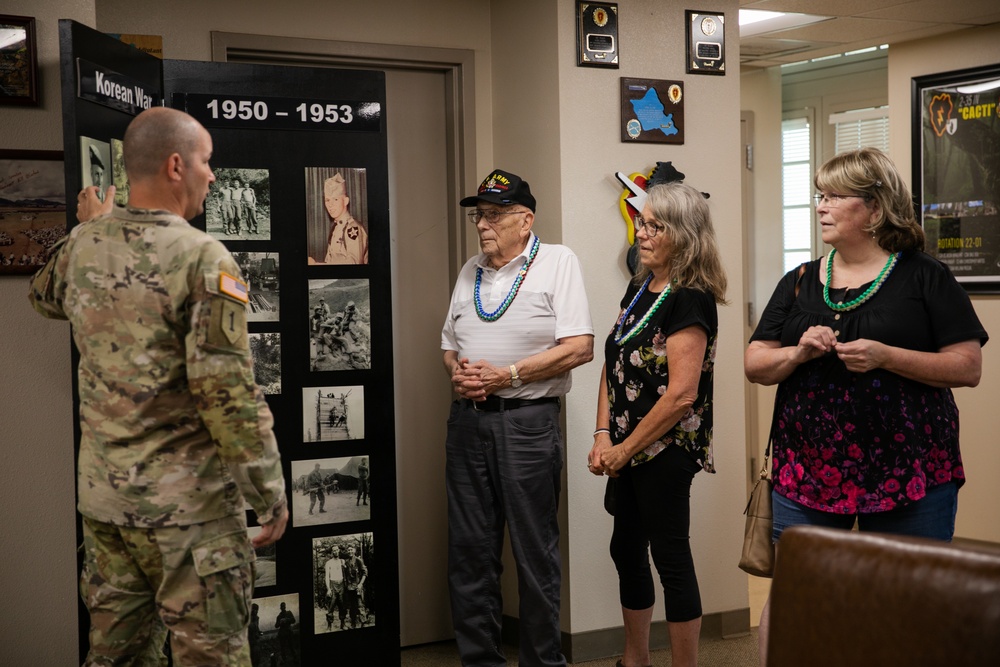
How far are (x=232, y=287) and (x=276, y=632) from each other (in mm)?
1411

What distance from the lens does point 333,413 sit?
3.00 meters

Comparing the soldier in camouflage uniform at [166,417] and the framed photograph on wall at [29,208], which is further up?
the framed photograph on wall at [29,208]

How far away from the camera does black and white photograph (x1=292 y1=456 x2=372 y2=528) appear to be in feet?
9.75

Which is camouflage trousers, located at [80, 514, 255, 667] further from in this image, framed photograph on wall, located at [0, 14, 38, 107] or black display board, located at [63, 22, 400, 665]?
framed photograph on wall, located at [0, 14, 38, 107]

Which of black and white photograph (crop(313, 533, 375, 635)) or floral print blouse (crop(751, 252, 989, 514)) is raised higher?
floral print blouse (crop(751, 252, 989, 514))

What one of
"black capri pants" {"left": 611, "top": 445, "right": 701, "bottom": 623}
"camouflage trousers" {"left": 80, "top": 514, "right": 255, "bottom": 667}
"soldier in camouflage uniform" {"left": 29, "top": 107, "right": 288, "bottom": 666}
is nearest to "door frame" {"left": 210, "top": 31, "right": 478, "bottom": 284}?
"black capri pants" {"left": 611, "top": 445, "right": 701, "bottom": 623}

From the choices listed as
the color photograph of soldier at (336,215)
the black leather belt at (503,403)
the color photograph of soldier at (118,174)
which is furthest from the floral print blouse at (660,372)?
the color photograph of soldier at (118,174)

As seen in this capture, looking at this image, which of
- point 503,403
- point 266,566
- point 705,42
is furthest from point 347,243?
point 705,42

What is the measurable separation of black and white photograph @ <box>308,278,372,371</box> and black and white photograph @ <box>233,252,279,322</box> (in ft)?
0.35

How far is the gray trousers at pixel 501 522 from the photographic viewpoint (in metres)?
3.01

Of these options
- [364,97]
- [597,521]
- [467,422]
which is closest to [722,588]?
[597,521]

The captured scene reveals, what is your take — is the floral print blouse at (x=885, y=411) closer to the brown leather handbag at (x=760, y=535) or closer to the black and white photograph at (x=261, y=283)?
the brown leather handbag at (x=760, y=535)

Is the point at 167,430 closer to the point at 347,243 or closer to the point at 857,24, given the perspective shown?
the point at 347,243

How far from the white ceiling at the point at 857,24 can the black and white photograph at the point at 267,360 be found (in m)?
2.29
